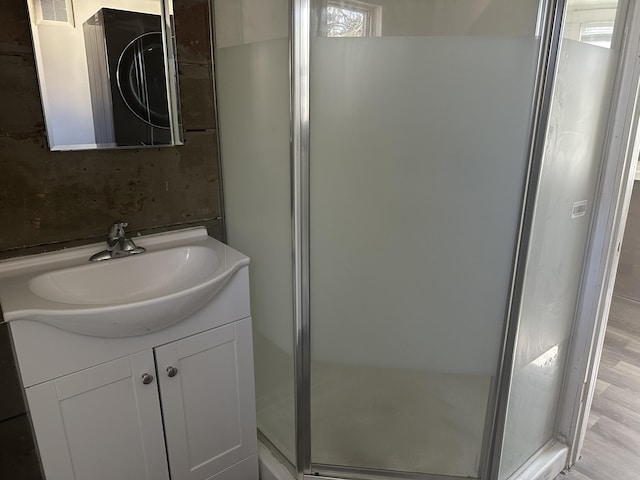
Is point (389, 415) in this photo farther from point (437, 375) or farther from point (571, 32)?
point (571, 32)

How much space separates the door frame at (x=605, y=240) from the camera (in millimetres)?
1411

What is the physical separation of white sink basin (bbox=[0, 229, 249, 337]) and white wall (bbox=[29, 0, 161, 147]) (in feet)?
1.26

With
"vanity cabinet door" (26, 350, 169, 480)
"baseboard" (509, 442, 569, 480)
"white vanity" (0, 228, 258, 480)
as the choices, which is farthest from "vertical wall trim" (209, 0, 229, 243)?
"baseboard" (509, 442, 569, 480)

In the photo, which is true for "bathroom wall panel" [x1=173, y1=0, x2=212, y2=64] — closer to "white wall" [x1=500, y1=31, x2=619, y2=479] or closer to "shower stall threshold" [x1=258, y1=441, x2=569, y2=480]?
"white wall" [x1=500, y1=31, x2=619, y2=479]

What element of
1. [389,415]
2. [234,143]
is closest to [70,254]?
[234,143]

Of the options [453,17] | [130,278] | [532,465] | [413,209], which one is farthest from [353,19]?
[532,465]

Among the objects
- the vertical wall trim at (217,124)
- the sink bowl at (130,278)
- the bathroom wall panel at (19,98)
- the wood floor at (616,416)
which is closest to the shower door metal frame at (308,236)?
the sink bowl at (130,278)

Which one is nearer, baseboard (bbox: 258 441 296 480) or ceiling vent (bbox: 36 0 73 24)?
ceiling vent (bbox: 36 0 73 24)

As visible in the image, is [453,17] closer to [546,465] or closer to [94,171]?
[94,171]

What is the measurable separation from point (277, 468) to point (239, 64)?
56.5 inches

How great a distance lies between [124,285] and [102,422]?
1.34 ft

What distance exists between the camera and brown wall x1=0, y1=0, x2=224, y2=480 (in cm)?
134

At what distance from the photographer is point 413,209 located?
1.34 meters

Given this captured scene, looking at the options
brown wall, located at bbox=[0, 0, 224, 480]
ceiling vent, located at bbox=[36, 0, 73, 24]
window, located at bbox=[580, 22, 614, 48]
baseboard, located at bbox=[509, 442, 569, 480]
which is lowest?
baseboard, located at bbox=[509, 442, 569, 480]
